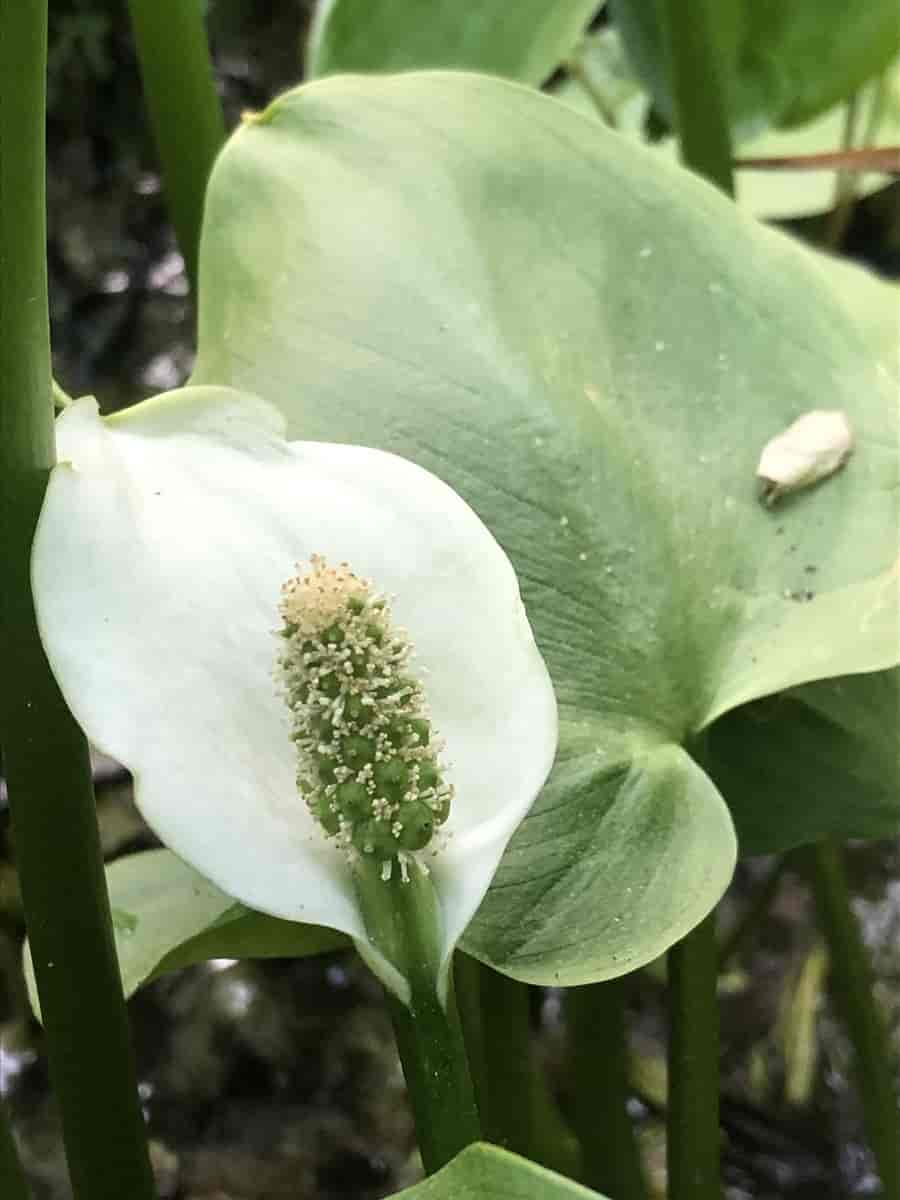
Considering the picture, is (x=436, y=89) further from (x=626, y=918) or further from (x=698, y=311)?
(x=626, y=918)

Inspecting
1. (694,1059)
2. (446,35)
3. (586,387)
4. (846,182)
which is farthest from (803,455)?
(846,182)

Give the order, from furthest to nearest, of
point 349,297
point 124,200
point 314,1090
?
point 124,200 < point 314,1090 < point 349,297

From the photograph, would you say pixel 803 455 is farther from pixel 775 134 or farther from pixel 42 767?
pixel 775 134

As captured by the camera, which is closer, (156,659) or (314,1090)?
(156,659)

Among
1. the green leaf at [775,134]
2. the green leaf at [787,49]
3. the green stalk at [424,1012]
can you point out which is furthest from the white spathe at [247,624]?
the green leaf at [775,134]

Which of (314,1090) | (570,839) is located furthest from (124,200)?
(570,839)

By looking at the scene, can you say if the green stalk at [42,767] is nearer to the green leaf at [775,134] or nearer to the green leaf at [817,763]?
the green leaf at [817,763]

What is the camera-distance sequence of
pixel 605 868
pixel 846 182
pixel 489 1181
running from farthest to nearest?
pixel 846 182
pixel 605 868
pixel 489 1181

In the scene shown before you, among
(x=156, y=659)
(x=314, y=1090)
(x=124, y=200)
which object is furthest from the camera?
(x=124, y=200)
